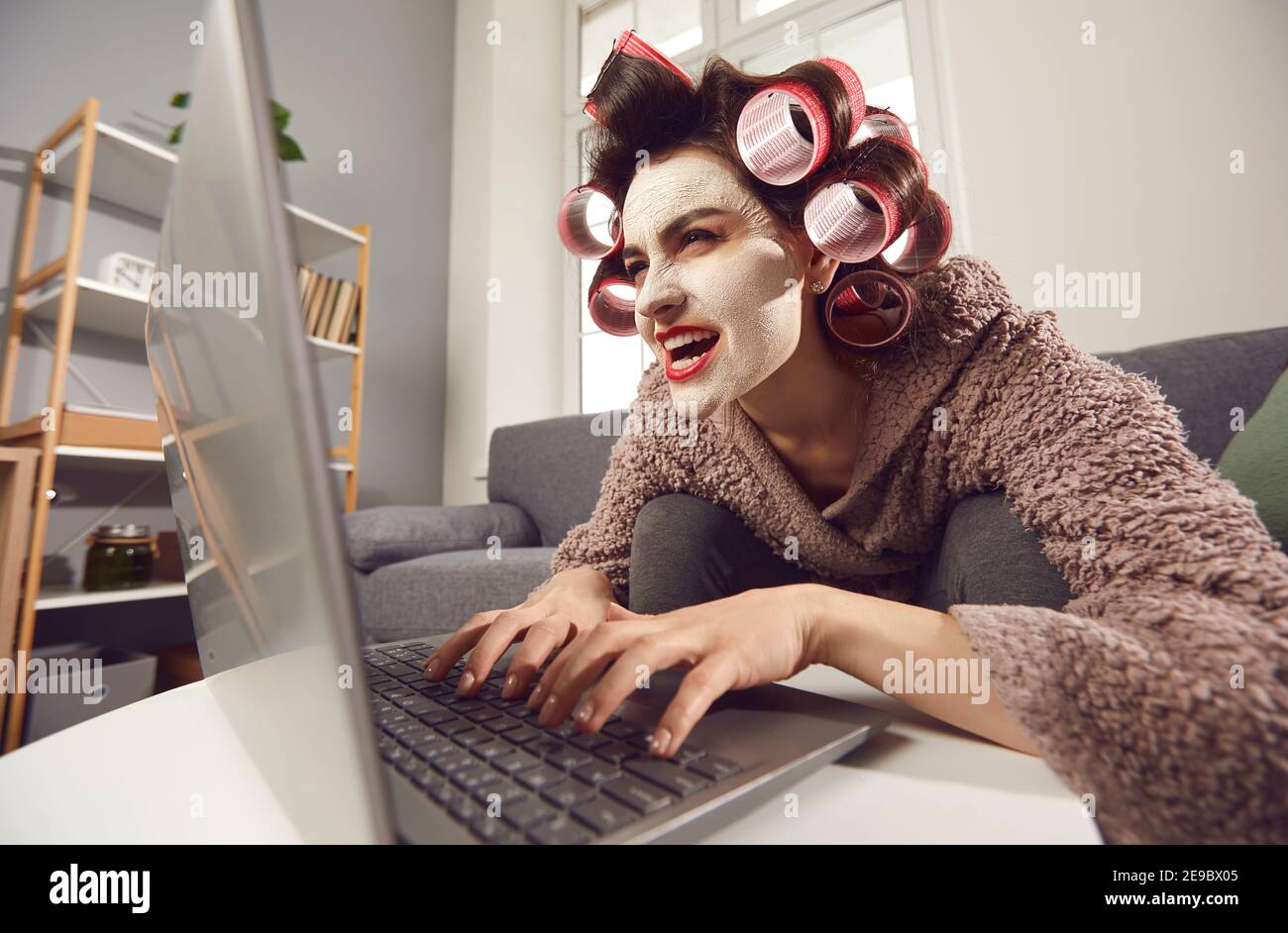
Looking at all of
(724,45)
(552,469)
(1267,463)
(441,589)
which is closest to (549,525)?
(552,469)

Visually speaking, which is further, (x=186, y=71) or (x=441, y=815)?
(x=186, y=71)

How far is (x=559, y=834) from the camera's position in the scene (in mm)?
208

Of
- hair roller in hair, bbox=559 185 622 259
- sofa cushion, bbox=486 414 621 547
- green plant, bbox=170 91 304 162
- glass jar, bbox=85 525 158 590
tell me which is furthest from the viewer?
sofa cushion, bbox=486 414 621 547

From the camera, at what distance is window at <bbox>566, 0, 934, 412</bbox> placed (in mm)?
2160

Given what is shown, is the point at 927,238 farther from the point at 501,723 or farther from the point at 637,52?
the point at 501,723

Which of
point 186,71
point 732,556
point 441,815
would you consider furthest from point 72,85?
point 441,815

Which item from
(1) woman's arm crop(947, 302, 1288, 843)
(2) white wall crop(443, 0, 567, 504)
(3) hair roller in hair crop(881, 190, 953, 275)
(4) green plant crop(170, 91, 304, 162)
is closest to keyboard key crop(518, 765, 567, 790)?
(1) woman's arm crop(947, 302, 1288, 843)

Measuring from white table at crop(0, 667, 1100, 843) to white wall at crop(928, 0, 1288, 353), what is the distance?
5.79 ft

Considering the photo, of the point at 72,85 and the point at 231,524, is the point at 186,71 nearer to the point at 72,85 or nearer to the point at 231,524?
the point at 72,85

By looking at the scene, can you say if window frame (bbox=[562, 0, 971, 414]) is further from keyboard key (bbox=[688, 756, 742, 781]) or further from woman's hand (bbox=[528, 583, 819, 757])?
keyboard key (bbox=[688, 756, 742, 781])

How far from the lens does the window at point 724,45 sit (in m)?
2.16

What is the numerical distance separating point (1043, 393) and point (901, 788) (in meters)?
0.37

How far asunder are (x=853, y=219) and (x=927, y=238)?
0.14 metres

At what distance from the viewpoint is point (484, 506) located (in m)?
2.13
